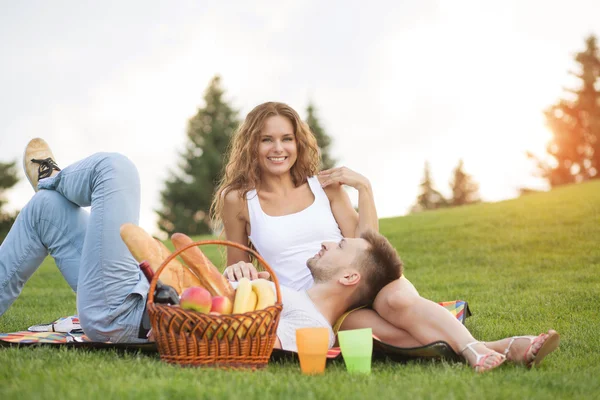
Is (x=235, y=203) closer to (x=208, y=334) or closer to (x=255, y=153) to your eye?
(x=255, y=153)

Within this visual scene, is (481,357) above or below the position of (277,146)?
below

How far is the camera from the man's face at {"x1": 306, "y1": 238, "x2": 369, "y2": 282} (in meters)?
3.86

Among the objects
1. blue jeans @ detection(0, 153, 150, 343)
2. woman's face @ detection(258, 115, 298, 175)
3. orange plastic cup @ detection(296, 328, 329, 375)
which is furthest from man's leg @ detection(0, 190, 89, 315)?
orange plastic cup @ detection(296, 328, 329, 375)

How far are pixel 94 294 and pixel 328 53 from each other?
14586 mm

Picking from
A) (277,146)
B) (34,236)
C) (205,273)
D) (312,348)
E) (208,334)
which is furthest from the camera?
(277,146)

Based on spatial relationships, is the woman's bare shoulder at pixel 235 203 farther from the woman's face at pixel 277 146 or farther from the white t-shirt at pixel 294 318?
the white t-shirt at pixel 294 318

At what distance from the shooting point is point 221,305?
3.24 meters

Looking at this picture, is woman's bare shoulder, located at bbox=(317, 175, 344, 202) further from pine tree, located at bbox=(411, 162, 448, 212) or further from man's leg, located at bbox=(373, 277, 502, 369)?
pine tree, located at bbox=(411, 162, 448, 212)

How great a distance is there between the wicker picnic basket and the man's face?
28.6 inches

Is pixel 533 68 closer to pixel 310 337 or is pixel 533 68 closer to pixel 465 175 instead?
pixel 310 337

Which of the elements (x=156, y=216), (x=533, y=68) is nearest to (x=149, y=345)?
(x=533, y=68)

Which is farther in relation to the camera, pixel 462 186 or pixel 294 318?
pixel 462 186

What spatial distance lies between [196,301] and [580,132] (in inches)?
1591

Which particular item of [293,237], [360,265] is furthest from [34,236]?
[360,265]
